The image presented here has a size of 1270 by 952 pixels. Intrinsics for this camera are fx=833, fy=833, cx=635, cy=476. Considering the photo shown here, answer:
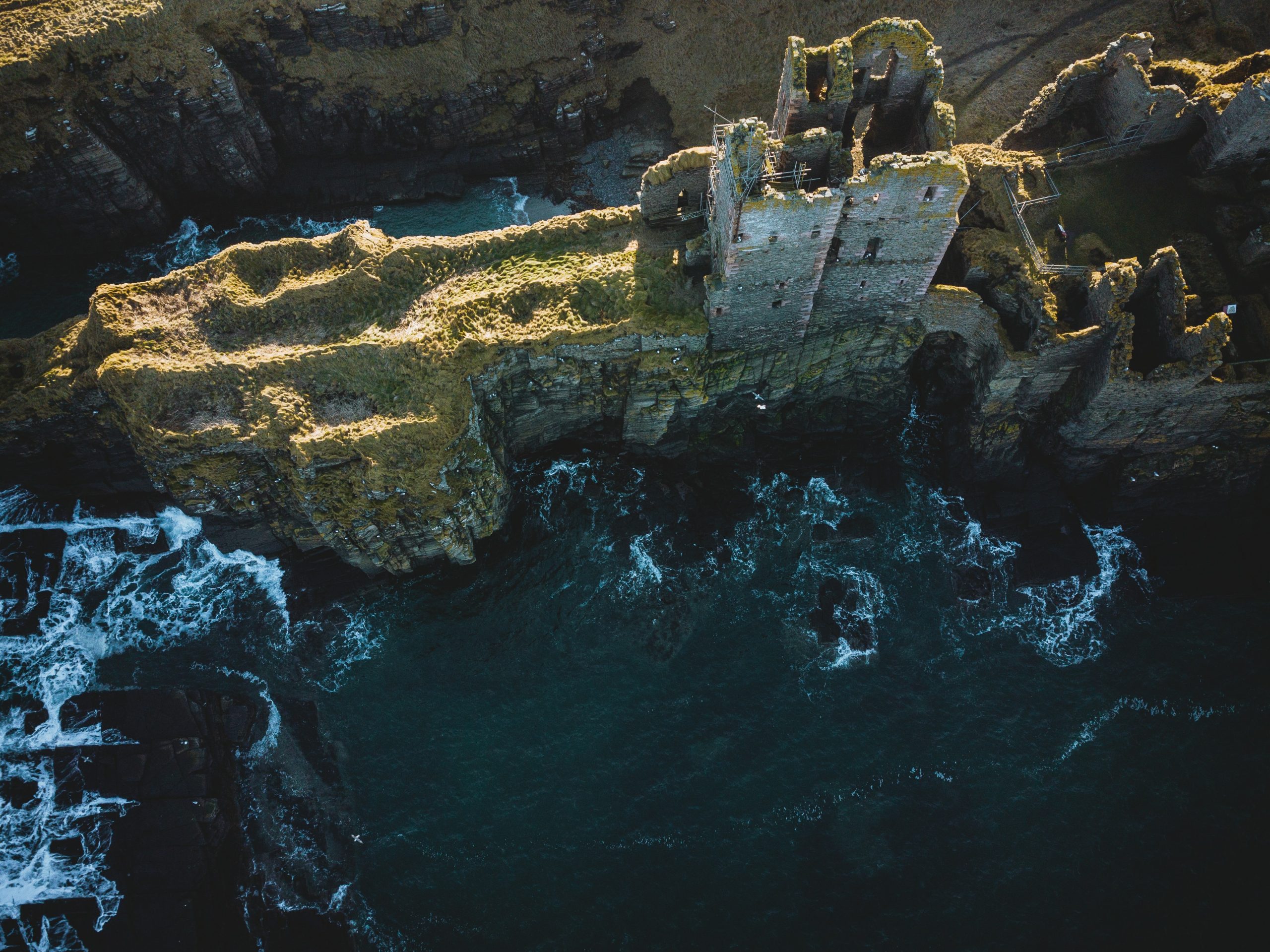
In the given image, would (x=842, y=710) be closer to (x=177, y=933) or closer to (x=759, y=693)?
(x=759, y=693)

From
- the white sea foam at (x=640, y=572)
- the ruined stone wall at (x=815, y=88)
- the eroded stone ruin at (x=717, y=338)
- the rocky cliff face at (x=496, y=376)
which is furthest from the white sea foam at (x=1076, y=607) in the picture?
the ruined stone wall at (x=815, y=88)

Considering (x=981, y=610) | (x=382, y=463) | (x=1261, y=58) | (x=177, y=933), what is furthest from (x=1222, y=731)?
(x=177, y=933)

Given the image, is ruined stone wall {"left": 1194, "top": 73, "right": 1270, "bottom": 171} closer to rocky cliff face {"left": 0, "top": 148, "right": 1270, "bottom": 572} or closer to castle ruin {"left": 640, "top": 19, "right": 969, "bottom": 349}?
rocky cliff face {"left": 0, "top": 148, "right": 1270, "bottom": 572}

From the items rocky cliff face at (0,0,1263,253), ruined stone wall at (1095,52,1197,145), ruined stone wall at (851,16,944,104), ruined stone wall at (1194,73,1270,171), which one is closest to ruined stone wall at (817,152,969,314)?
ruined stone wall at (851,16,944,104)

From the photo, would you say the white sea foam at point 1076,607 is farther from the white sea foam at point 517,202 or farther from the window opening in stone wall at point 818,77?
the white sea foam at point 517,202

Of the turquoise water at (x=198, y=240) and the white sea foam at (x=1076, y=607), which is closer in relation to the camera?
the white sea foam at (x=1076, y=607)

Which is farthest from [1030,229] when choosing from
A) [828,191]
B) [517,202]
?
[517,202]

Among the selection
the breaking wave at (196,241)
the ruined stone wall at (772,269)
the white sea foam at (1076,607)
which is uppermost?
the ruined stone wall at (772,269)

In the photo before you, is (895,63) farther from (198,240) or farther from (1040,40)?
(198,240)
